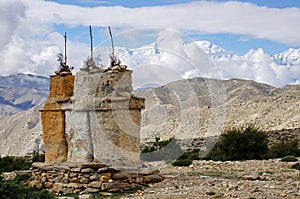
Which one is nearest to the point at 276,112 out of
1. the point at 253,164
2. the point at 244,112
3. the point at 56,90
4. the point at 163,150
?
the point at 244,112

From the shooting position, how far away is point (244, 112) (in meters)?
50.1

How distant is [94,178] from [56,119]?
7.55 ft

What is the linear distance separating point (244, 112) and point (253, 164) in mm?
33604

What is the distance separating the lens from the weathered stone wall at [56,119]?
13.1 meters

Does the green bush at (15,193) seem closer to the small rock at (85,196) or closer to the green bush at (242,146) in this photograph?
the small rock at (85,196)

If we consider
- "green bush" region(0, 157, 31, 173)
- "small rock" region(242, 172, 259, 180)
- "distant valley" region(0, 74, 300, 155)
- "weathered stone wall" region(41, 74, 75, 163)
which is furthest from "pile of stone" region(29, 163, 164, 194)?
"distant valley" region(0, 74, 300, 155)

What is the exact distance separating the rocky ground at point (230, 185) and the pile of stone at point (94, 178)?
0.40 m

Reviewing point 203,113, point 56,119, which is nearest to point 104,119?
point 56,119

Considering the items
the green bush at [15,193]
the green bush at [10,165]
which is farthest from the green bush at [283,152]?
the green bush at [15,193]

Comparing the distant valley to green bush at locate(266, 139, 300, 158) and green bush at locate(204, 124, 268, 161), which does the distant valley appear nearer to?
green bush at locate(204, 124, 268, 161)

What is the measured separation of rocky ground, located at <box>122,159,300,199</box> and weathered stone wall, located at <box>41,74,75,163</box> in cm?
287

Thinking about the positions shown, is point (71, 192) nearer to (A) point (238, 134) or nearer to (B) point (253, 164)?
(B) point (253, 164)

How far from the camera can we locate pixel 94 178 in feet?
38.7

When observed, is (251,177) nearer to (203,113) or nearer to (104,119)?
(104,119)
